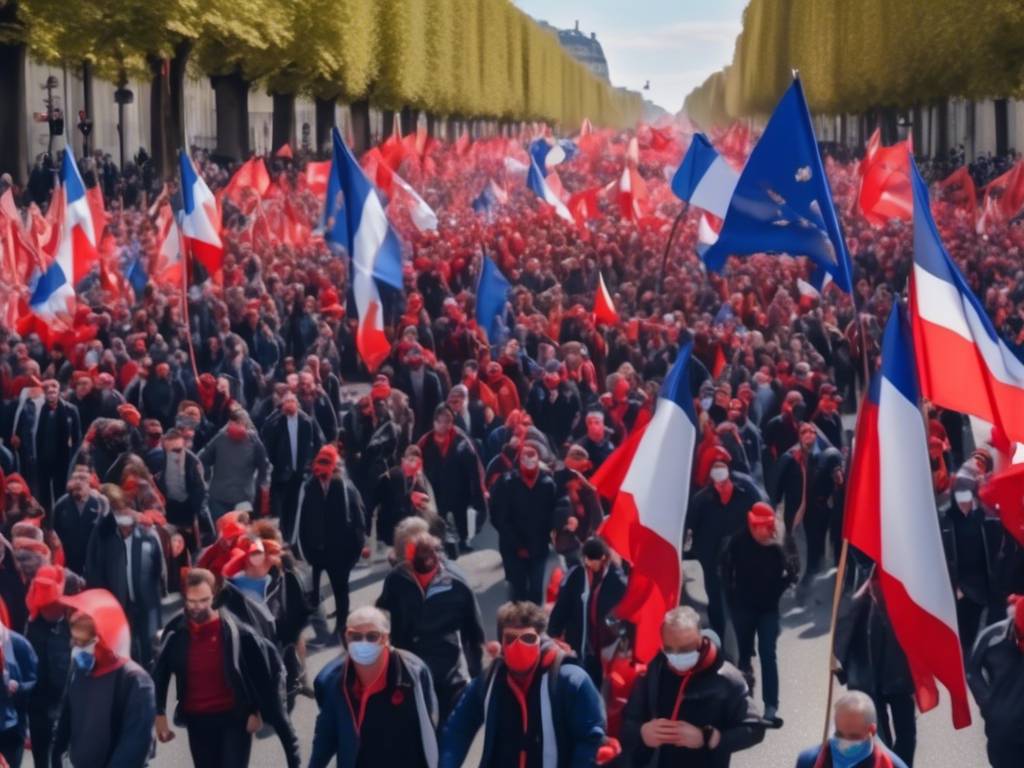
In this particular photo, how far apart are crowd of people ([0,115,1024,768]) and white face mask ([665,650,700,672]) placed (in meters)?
0.01

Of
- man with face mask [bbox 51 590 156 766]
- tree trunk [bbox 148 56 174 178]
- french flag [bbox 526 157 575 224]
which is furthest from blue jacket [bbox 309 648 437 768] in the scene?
tree trunk [bbox 148 56 174 178]

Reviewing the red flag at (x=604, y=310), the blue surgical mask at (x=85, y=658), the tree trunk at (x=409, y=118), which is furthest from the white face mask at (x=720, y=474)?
the tree trunk at (x=409, y=118)

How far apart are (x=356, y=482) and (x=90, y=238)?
21.6 feet

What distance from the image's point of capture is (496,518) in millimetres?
12805

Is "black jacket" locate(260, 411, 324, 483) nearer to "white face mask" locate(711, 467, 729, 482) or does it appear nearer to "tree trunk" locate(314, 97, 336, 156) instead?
"white face mask" locate(711, 467, 729, 482)

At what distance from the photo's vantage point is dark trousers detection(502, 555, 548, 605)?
1276cm

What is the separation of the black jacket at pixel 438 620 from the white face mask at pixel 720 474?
3046 mm

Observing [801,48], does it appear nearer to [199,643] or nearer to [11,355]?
[11,355]

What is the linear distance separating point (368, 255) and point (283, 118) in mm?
40151

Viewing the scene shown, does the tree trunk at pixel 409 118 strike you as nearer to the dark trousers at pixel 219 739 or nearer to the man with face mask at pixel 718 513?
the man with face mask at pixel 718 513

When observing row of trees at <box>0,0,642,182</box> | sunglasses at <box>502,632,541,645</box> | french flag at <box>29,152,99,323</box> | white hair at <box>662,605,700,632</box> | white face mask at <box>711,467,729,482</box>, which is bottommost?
white face mask at <box>711,467,729,482</box>

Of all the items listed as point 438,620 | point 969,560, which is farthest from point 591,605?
point 969,560

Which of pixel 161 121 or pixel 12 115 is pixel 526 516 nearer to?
pixel 12 115

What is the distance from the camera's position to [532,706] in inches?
300
